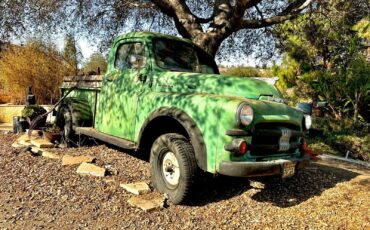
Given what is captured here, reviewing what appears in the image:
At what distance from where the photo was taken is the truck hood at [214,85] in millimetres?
4883

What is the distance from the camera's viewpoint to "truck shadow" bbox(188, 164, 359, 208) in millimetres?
4891

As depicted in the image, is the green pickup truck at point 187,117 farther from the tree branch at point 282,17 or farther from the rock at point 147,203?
the tree branch at point 282,17

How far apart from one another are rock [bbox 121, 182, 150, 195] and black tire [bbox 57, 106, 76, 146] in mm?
2624

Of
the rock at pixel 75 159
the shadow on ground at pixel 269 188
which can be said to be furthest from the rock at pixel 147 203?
the rock at pixel 75 159

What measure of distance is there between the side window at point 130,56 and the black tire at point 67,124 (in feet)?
5.38

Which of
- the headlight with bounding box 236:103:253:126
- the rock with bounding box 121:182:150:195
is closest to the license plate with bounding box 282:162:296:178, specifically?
the headlight with bounding box 236:103:253:126

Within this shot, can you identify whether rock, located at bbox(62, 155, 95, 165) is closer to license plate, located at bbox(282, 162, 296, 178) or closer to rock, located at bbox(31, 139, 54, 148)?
rock, located at bbox(31, 139, 54, 148)

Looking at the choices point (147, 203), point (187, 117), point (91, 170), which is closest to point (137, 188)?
point (147, 203)

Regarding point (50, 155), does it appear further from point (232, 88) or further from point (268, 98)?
point (268, 98)

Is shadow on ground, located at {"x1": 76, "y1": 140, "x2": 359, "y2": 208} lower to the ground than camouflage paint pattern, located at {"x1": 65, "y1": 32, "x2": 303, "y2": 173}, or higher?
lower

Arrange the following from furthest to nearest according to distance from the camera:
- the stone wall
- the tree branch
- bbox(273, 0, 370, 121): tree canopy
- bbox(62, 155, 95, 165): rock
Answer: the stone wall < bbox(273, 0, 370, 121): tree canopy < the tree branch < bbox(62, 155, 95, 165): rock

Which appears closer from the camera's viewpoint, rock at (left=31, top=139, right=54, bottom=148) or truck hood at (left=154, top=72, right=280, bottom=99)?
truck hood at (left=154, top=72, right=280, bottom=99)

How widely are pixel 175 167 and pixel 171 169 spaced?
0.30 ft

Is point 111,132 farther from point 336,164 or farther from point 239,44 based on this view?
point 239,44
